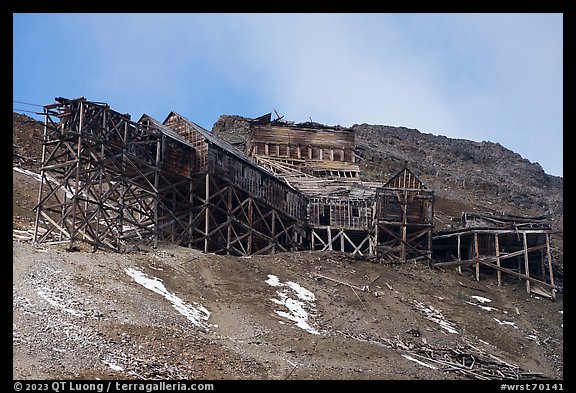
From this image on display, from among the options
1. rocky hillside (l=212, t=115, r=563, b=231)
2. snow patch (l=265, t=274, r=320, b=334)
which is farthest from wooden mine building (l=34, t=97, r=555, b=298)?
rocky hillside (l=212, t=115, r=563, b=231)

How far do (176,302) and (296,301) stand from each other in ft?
23.4

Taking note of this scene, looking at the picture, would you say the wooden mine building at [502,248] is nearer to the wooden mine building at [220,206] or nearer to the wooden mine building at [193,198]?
the wooden mine building at [220,206]

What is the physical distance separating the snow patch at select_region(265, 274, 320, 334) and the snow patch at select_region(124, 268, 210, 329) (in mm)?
3963

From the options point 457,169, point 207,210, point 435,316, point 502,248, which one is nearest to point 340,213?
point 502,248

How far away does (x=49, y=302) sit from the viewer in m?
27.0

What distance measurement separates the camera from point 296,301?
121 feet

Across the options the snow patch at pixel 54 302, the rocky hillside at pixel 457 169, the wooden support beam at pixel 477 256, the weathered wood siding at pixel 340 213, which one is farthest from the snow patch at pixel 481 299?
the snow patch at pixel 54 302

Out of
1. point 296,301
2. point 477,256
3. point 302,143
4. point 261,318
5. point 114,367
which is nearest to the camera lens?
point 114,367

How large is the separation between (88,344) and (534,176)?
86.4 metres

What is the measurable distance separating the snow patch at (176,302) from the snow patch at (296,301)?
3.96 meters

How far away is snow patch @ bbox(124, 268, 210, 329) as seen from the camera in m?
30.2

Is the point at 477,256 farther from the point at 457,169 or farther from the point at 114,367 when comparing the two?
the point at 457,169
